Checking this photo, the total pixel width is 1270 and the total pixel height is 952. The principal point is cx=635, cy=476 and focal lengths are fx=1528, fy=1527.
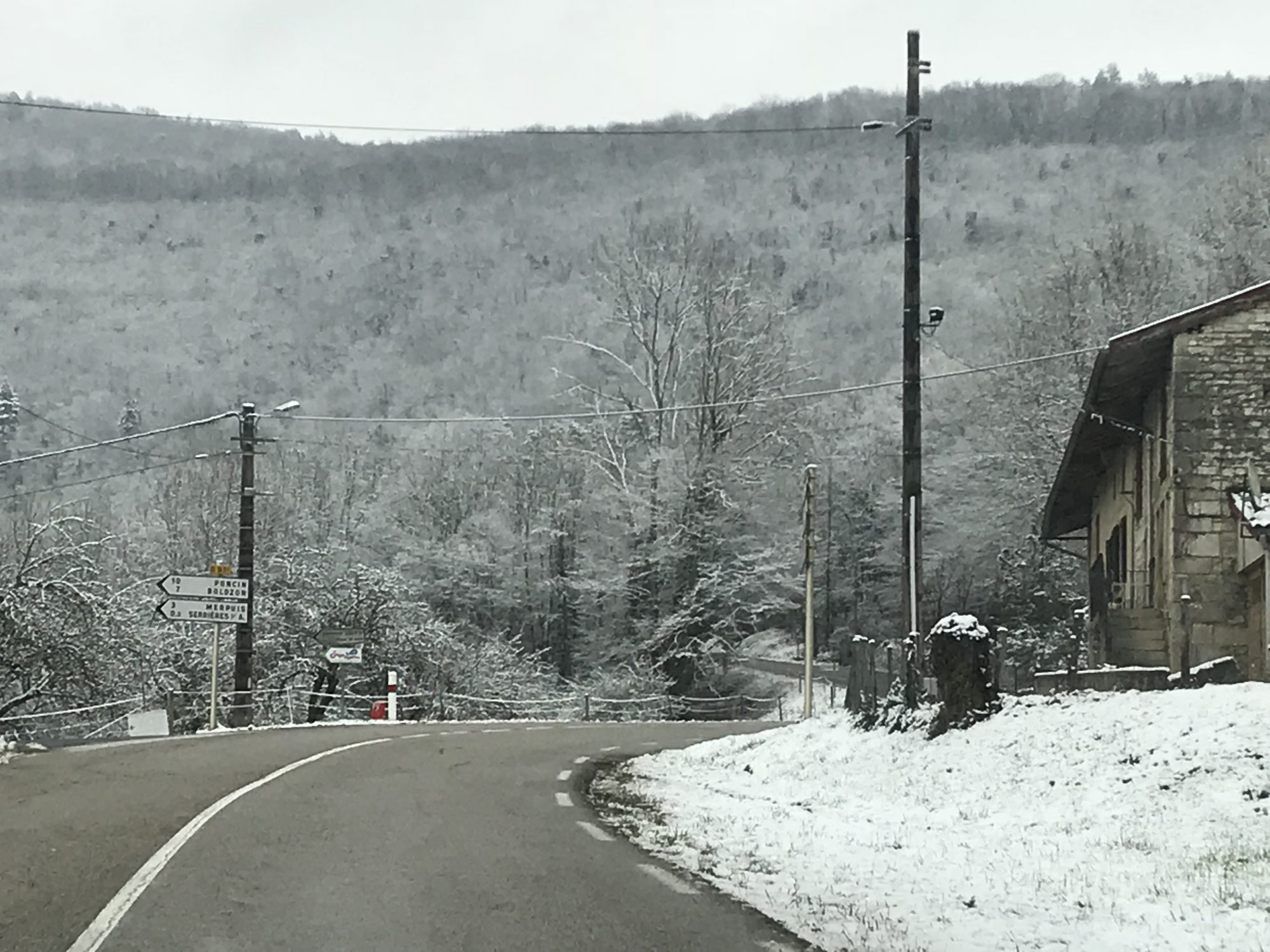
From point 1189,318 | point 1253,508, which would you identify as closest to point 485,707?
point 1189,318

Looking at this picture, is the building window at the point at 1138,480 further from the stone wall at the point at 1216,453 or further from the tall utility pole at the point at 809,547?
the tall utility pole at the point at 809,547

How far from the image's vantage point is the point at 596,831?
1265cm

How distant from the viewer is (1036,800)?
1334cm

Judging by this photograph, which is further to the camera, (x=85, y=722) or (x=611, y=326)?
(x=611, y=326)

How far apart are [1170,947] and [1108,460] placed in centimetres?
2776

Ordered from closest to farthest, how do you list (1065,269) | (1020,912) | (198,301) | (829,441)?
1. (1020,912)
2. (1065,269)
3. (829,441)
4. (198,301)

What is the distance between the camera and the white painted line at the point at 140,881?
7.92 m

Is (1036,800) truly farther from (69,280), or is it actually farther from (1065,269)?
(69,280)

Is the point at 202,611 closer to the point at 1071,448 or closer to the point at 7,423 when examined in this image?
the point at 1071,448

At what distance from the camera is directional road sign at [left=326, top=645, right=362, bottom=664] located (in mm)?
40000

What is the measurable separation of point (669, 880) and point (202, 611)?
25.0 metres

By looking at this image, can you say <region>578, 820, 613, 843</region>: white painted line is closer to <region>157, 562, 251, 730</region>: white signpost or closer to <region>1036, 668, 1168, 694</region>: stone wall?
<region>1036, 668, 1168, 694</region>: stone wall

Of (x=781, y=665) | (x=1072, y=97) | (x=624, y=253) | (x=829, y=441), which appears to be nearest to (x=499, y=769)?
(x=624, y=253)

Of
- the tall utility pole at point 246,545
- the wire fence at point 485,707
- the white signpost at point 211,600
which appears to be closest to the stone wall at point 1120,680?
the white signpost at point 211,600
